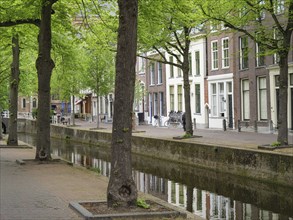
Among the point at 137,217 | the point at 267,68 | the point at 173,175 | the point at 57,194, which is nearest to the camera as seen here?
the point at 137,217

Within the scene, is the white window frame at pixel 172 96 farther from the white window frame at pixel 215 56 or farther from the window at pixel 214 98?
the white window frame at pixel 215 56

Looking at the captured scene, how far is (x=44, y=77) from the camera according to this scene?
18438 mm

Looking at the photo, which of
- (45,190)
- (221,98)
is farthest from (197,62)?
(45,190)

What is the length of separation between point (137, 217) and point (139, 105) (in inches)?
1905

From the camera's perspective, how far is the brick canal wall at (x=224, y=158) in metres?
16.6

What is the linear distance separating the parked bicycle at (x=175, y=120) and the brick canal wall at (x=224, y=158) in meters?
15.5

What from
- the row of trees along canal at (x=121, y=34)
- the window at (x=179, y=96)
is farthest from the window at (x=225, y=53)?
the row of trees along canal at (x=121, y=34)

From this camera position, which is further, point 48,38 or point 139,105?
point 139,105

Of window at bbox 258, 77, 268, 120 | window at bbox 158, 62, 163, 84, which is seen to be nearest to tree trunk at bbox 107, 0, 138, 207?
window at bbox 258, 77, 268, 120

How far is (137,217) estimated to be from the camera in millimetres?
8375

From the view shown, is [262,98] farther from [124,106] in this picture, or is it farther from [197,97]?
[124,106]

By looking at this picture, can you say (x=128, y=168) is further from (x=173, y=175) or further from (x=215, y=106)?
(x=215, y=106)

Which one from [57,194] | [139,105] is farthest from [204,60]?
[57,194]

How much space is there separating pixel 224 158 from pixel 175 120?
Answer: 981 inches
